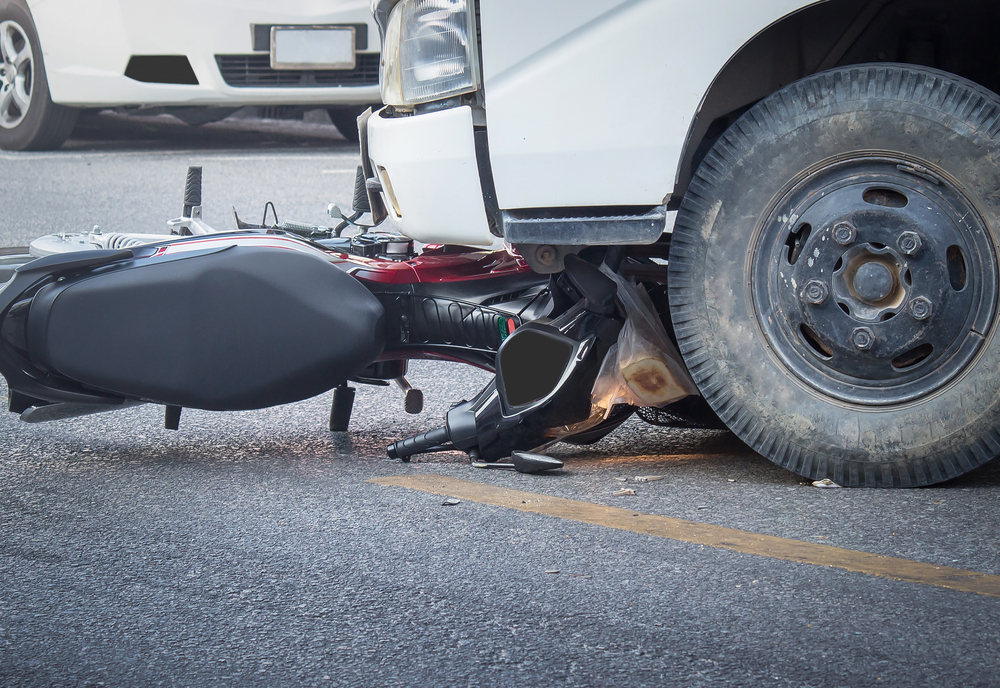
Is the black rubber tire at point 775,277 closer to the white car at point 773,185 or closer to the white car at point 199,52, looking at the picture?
the white car at point 773,185

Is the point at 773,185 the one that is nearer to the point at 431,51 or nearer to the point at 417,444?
the point at 431,51

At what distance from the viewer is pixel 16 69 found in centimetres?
781

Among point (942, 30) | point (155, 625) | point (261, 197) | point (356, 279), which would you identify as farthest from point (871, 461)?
point (261, 197)

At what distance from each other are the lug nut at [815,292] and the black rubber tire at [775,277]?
13 centimetres

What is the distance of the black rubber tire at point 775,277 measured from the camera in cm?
240

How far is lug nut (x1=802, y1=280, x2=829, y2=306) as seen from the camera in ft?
8.07

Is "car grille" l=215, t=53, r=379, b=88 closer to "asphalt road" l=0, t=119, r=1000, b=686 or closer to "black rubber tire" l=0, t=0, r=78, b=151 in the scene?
"black rubber tire" l=0, t=0, r=78, b=151

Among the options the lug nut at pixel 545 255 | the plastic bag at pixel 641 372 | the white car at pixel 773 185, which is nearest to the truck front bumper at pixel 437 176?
the white car at pixel 773 185

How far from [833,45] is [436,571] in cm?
154

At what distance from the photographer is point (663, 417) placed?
3.07m

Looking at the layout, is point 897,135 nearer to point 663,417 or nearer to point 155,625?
point 663,417

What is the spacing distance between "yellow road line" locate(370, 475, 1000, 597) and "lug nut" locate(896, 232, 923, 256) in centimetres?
69

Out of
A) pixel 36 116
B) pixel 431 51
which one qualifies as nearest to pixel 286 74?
pixel 36 116

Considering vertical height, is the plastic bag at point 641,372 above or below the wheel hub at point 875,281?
below
